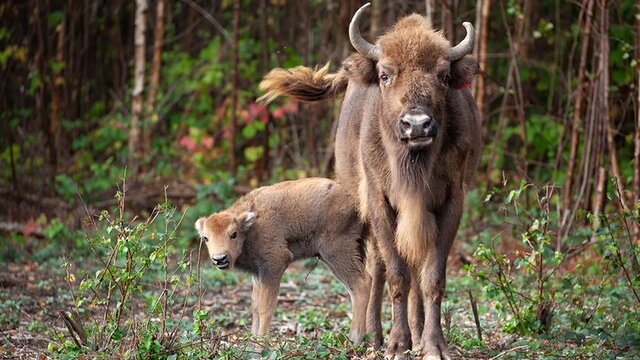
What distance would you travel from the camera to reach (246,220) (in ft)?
30.3

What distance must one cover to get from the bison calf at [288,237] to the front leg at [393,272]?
135cm

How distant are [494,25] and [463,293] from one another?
305 inches

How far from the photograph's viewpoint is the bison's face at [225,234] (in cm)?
891

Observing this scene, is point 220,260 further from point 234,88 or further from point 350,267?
point 234,88

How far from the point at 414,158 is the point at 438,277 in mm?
856

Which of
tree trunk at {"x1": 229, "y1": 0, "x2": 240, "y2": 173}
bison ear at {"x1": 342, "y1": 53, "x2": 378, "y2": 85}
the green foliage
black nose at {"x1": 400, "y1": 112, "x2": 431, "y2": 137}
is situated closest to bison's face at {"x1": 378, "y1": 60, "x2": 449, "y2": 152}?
black nose at {"x1": 400, "y1": 112, "x2": 431, "y2": 137}

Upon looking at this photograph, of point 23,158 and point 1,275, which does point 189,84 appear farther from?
point 1,275

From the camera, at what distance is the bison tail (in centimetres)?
992

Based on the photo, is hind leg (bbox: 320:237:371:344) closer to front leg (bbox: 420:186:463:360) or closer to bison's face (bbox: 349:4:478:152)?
front leg (bbox: 420:186:463:360)

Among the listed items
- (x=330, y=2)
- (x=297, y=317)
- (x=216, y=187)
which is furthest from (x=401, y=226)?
(x=330, y=2)

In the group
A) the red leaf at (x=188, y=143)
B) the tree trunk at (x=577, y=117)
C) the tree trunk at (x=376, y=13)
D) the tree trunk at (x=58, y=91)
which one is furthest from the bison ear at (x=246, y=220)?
the tree trunk at (x=58, y=91)

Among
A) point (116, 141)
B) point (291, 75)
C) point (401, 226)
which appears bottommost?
point (116, 141)

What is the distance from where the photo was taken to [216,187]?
15109 millimetres

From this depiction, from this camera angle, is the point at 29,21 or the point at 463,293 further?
the point at 29,21
